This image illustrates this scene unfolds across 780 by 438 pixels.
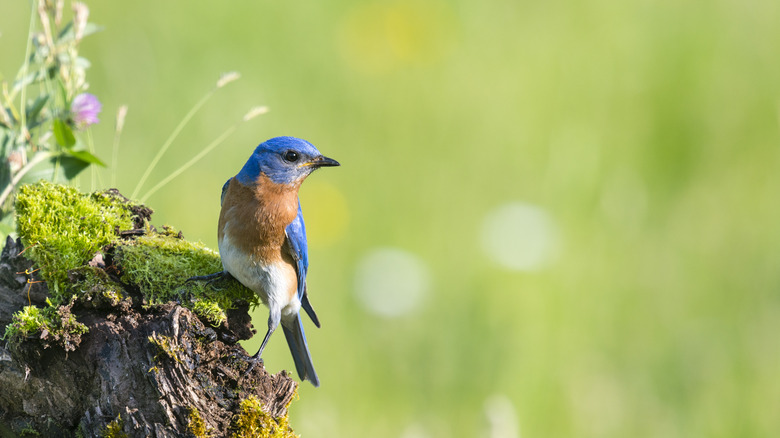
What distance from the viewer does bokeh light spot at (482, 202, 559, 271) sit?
6.68 meters

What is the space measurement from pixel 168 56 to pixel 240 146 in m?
1.37

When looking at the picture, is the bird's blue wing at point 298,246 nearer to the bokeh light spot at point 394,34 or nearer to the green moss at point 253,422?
the green moss at point 253,422

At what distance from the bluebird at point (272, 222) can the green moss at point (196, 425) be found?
90cm

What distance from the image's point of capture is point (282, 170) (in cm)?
395

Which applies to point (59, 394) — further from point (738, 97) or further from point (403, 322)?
point (738, 97)

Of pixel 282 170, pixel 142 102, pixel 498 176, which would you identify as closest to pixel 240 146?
pixel 142 102

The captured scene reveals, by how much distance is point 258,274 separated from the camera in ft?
12.0

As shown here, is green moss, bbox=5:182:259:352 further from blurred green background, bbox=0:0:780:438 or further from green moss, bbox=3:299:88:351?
blurred green background, bbox=0:0:780:438

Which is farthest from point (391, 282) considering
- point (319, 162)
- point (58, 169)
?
point (58, 169)

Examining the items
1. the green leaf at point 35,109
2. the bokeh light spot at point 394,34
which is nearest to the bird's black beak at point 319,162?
the green leaf at point 35,109

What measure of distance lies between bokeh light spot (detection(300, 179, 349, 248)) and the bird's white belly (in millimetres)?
3187

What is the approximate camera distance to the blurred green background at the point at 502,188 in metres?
5.93

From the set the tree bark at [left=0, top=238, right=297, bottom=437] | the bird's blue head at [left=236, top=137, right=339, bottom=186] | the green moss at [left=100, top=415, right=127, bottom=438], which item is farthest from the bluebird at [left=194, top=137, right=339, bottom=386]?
the green moss at [left=100, top=415, right=127, bottom=438]

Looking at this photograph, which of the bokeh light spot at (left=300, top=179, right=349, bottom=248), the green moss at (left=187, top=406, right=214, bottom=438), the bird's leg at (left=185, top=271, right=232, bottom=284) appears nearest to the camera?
the green moss at (left=187, top=406, right=214, bottom=438)
